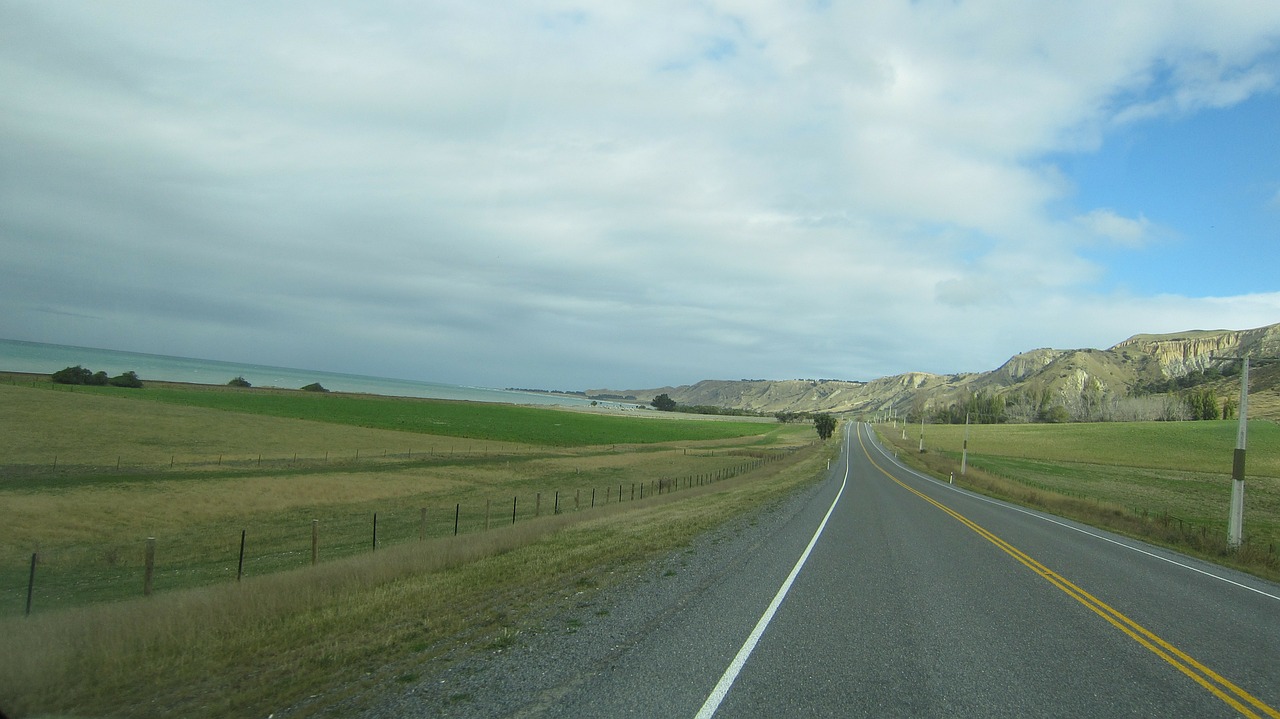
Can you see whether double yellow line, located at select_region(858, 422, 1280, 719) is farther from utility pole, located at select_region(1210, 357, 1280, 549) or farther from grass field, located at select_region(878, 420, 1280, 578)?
utility pole, located at select_region(1210, 357, 1280, 549)

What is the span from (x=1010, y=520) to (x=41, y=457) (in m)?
44.2

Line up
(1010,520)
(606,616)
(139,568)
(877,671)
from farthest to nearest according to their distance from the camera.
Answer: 1. (1010,520)
2. (139,568)
3. (606,616)
4. (877,671)

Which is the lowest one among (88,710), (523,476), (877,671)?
(523,476)

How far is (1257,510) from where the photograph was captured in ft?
131

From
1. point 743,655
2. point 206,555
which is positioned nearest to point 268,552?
point 206,555

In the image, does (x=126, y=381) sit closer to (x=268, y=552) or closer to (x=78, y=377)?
(x=78, y=377)

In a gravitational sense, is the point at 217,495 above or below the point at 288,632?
below

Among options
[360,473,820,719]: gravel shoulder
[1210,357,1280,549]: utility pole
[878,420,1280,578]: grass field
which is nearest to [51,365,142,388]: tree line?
[360,473,820,719]: gravel shoulder

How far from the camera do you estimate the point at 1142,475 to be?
60.9 metres

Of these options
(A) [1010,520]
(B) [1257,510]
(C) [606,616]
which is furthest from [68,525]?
(B) [1257,510]

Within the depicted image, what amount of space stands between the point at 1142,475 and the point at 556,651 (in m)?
71.7

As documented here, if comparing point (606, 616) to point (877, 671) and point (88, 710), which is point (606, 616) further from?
point (88, 710)

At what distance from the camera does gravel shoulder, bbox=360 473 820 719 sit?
553 cm

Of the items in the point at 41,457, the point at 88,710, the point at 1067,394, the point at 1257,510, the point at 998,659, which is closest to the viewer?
the point at 88,710
